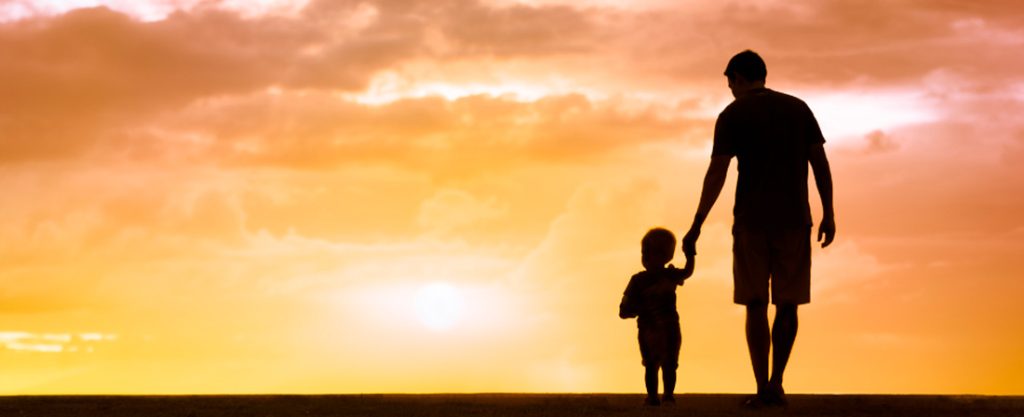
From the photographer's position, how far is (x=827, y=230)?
934 centimetres

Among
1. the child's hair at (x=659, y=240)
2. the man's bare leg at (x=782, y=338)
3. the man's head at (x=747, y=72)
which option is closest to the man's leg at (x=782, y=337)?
the man's bare leg at (x=782, y=338)

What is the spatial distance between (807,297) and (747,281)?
444 millimetres

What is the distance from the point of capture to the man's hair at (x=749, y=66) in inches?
366

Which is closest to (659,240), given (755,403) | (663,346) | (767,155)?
(663,346)

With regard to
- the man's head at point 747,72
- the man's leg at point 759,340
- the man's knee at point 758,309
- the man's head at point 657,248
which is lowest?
the man's leg at point 759,340

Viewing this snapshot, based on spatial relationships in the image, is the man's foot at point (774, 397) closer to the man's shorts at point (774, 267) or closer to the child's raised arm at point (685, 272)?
the man's shorts at point (774, 267)

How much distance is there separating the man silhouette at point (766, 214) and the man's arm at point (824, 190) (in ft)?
0.36

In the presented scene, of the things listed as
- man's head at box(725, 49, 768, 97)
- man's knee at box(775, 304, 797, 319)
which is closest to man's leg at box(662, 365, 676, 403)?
man's knee at box(775, 304, 797, 319)

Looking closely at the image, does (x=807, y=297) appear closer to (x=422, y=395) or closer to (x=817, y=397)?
(x=817, y=397)

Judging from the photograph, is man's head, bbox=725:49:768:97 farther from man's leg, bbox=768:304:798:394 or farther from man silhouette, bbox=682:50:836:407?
man's leg, bbox=768:304:798:394

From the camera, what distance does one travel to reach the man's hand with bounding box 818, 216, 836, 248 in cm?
934

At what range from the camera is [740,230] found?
360 inches

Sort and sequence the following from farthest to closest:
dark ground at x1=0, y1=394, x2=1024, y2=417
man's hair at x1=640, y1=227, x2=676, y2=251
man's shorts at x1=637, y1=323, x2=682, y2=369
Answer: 1. man's hair at x1=640, y1=227, x2=676, y2=251
2. man's shorts at x1=637, y1=323, x2=682, y2=369
3. dark ground at x1=0, y1=394, x2=1024, y2=417

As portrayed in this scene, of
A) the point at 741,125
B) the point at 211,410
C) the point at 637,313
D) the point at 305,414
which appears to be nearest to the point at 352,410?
the point at 305,414
